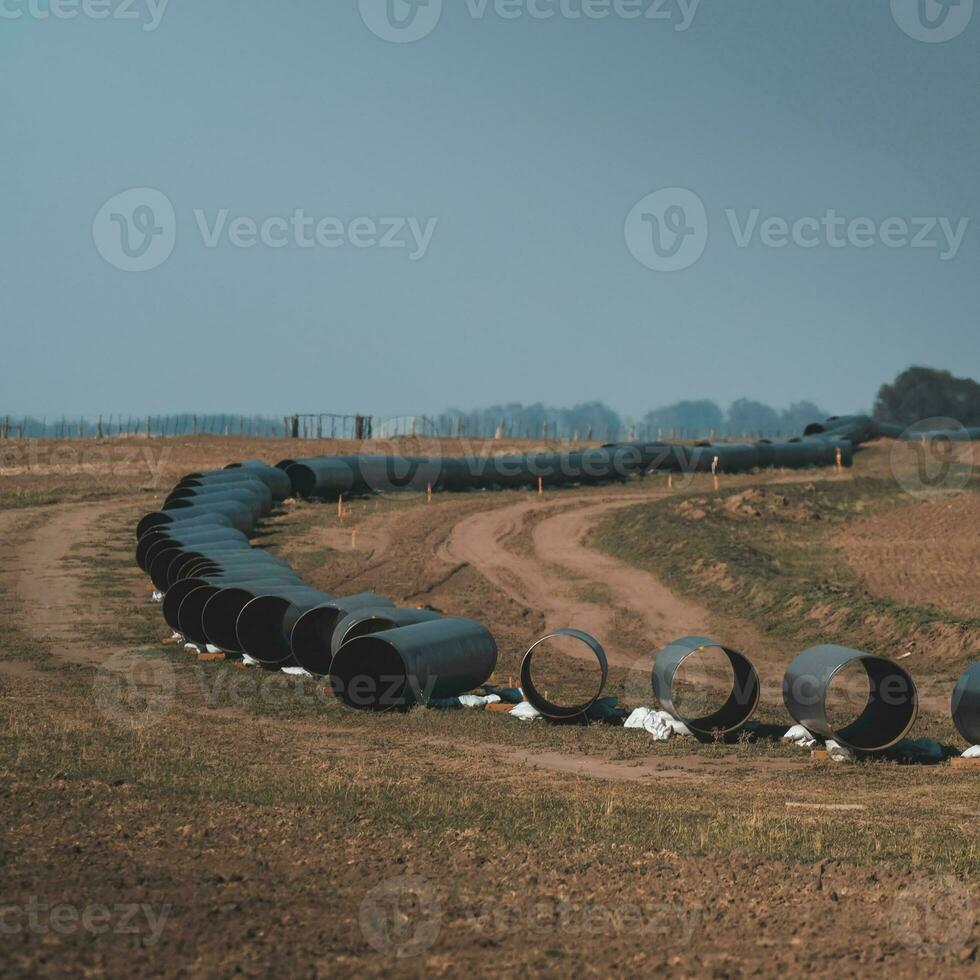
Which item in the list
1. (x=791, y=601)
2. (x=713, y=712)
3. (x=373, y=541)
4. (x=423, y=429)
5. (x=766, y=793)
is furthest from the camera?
(x=423, y=429)

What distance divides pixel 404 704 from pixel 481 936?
12.6 m

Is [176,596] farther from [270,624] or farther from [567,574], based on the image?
[567,574]

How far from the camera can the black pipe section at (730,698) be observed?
65.0 ft

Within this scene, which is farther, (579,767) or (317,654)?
(317,654)

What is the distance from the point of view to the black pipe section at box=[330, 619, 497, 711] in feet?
70.0

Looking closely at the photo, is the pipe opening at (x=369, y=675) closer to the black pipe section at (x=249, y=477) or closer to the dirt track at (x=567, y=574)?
the dirt track at (x=567, y=574)

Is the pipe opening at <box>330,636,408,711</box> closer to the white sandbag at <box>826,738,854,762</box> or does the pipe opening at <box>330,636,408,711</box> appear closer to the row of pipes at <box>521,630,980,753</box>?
the row of pipes at <box>521,630,980,753</box>

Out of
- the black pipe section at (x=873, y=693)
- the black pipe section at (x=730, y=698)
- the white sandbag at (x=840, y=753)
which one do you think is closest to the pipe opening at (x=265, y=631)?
the black pipe section at (x=730, y=698)

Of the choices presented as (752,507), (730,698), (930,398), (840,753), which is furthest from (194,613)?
(930,398)

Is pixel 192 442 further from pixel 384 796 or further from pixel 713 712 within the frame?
pixel 384 796

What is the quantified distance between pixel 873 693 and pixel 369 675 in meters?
8.61

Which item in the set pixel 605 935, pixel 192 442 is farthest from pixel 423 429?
pixel 605 935

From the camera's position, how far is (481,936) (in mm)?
9148

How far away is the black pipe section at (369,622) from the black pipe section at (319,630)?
58 centimetres
